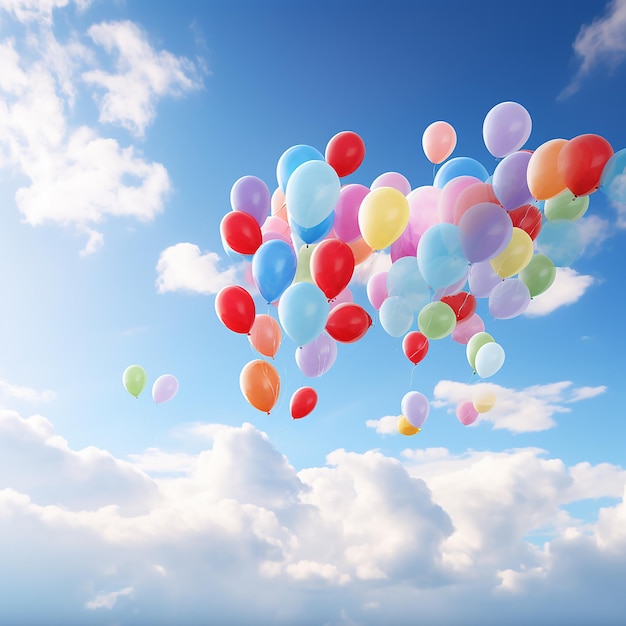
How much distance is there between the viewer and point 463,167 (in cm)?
660

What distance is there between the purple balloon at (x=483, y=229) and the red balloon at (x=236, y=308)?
8.44 ft

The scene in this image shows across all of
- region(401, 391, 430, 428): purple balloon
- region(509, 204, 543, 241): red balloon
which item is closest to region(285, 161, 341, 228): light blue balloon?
region(509, 204, 543, 241): red balloon

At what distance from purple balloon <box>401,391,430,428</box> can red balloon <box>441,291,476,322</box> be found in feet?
4.12

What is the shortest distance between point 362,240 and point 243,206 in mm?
1589

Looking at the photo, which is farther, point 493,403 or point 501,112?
point 493,403

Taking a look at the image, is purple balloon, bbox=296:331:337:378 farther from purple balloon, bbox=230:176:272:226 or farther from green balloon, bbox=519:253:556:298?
green balloon, bbox=519:253:556:298

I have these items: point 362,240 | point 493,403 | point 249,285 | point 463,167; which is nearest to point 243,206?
point 249,285

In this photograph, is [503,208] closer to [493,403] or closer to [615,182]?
[615,182]

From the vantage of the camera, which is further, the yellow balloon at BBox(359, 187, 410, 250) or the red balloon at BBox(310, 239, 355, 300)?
the red balloon at BBox(310, 239, 355, 300)

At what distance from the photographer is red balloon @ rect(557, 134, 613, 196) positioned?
213 inches

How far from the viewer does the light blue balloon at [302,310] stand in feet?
20.0

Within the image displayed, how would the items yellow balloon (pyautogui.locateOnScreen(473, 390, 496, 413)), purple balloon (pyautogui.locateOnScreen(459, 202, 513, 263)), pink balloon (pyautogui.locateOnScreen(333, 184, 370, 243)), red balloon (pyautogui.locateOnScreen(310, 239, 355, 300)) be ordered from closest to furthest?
purple balloon (pyautogui.locateOnScreen(459, 202, 513, 263)), red balloon (pyautogui.locateOnScreen(310, 239, 355, 300)), pink balloon (pyautogui.locateOnScreen(333, 184, 370, 243)), yellow balloon (pyautogui.locateOnScreen(473, 390, 496, 413))

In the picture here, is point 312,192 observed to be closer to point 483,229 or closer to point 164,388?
point 483,229

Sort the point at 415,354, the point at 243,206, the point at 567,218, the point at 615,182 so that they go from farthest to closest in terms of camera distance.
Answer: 1. the point at 415,354
2. the point at 243,206
3. the point at 567,218
4. the point at 615,182
